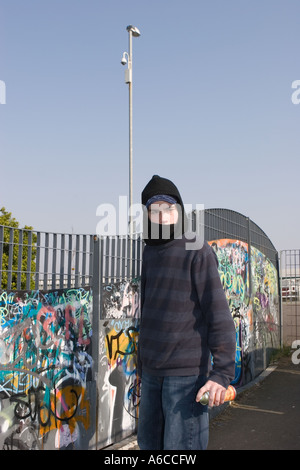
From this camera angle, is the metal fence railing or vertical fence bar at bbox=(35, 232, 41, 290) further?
the metal fence railing

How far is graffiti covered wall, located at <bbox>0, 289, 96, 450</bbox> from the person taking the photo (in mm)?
4094

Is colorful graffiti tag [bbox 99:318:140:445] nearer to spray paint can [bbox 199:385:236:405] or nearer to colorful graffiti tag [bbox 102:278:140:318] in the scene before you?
colorful graffiti tag [bbox 102:278:140:318]

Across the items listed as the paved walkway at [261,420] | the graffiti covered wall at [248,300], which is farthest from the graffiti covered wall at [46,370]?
the graffiti covered wall at [248,300]

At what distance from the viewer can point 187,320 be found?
243 centimetres

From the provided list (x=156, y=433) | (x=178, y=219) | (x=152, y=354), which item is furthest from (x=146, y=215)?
(x=156, y=433)

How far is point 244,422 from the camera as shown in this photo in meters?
6.36

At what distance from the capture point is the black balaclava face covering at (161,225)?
260 cm

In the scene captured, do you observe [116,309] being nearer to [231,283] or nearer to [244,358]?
[231,283]

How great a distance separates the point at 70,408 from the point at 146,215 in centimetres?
265

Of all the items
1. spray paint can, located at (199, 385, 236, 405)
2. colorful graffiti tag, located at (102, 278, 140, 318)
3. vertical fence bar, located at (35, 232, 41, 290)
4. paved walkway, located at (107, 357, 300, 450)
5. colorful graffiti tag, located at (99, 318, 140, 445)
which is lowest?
paved walkway, located at (107, 357, 300, 450)

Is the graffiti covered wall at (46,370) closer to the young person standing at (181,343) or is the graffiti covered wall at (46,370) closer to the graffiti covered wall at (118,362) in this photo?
the graffiti covered wall at (118,362)

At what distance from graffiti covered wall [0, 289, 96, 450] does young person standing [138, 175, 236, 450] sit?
188 cm

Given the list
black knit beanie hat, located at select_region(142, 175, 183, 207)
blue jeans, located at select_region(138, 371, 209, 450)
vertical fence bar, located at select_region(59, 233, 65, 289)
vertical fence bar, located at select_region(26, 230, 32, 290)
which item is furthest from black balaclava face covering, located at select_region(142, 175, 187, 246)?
vertical fence bar, located at select_region(59, 233, 65, 289)

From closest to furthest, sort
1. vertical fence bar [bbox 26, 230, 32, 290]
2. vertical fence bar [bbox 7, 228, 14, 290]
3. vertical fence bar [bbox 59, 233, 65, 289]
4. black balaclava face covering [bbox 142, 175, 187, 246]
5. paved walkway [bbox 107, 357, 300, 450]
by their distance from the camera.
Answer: black balaclava face covering [bbox 142, 175, 187, 246] → vertical fence bar [bbox 7, 228, 14, 290] → vertical fence bar [bbox 26, 230, 32, 290] → vertical fence bar [bbox 59, 233, 65, 289] → paved walkway [bbox 107, 357, 300, 450]
